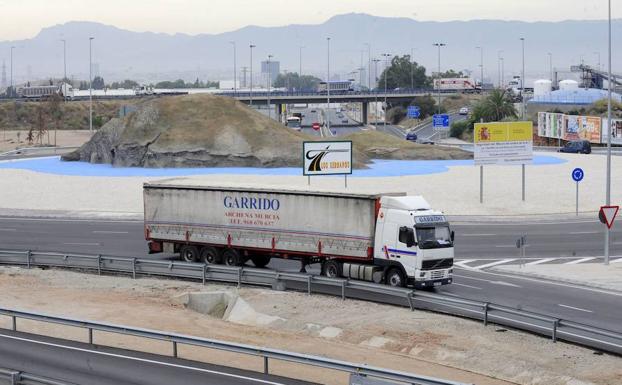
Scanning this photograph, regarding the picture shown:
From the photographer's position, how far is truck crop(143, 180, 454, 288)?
3306cm

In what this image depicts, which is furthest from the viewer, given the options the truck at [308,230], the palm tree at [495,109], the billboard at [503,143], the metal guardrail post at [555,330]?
the palm tree at [495,109]

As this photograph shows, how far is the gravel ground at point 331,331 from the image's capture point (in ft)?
75.8

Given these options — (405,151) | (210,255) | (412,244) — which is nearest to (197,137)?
(405,151)

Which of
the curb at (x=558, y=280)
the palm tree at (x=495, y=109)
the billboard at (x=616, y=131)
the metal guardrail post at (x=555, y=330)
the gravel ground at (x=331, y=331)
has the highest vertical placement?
the palm tree at (x=495, y=109)

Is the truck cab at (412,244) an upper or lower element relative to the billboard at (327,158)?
lower

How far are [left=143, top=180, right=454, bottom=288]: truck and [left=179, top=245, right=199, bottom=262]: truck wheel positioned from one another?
40mm

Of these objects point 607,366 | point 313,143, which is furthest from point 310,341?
point 313,143

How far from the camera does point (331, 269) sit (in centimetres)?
3506

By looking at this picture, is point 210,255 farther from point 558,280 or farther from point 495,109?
point 495,109

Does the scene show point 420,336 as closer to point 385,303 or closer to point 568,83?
point 385,303

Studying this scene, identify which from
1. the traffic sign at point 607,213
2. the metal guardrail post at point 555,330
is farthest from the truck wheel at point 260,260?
the metal guardrail post at point 555,330

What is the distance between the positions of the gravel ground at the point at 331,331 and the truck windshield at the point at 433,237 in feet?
10.1

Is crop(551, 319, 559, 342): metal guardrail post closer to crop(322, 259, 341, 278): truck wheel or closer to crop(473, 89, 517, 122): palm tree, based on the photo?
crop(322, 259, 341, 278): truck wheel

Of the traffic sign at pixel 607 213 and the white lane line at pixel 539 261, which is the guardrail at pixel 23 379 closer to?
the traffic sign at pixel 607 213
